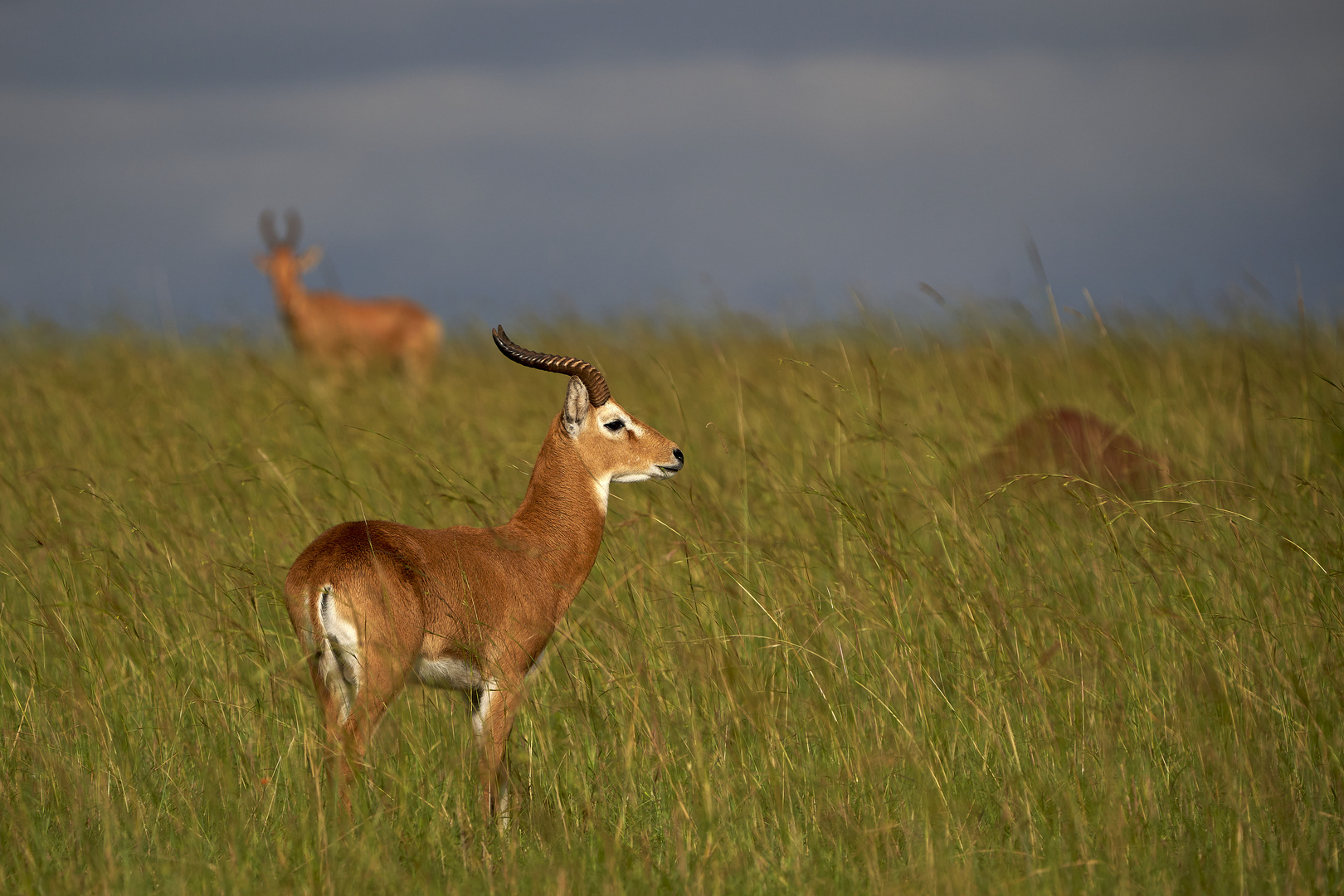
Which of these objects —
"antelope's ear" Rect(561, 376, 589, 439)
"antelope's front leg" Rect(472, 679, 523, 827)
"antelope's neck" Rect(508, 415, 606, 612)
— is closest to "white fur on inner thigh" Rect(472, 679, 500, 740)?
"antelope's front leg" Rect(472, 679, 523, 827)

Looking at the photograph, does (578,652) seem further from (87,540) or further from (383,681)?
(87,540)

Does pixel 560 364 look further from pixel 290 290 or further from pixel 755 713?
pixel 290 290

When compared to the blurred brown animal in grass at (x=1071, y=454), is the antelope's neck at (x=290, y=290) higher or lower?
higher

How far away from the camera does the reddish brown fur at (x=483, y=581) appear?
3.43 metres

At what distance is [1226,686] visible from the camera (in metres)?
3.64

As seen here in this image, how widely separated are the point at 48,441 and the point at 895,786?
261 inches

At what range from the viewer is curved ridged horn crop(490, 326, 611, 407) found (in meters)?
4.39

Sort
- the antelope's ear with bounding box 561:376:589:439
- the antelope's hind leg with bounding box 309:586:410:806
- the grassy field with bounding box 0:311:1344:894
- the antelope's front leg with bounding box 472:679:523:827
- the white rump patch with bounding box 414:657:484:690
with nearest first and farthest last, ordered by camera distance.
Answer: the grassy field with bounding box 0:311:1344:894 < the antelope's hind leg with bounding box 309:586:410:806 < the antelope's front leg with bounding box 472:679:523:827 < the white rump patch with bounding box 414:657:484:690 < the antelope's ear with bounding box 561:376:589:439

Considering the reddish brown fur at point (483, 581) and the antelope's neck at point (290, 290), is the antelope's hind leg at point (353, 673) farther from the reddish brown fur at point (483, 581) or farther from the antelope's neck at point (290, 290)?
the antelope's neck at point (290, 290)

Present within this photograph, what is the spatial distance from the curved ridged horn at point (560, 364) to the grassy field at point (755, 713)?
63 cm

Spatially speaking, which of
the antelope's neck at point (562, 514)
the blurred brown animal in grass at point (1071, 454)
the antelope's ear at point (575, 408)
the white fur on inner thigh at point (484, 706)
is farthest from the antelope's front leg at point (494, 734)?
the blurred brown animal in grass at point (1071, 454)

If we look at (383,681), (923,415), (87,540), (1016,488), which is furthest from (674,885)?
(923,415)

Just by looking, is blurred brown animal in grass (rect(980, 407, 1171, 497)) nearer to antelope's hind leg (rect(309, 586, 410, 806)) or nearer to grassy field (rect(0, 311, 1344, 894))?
grassy field (rect(0, 311, 1344, 894))

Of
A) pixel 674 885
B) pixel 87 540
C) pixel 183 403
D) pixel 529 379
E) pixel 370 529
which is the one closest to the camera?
pixel 674 885
